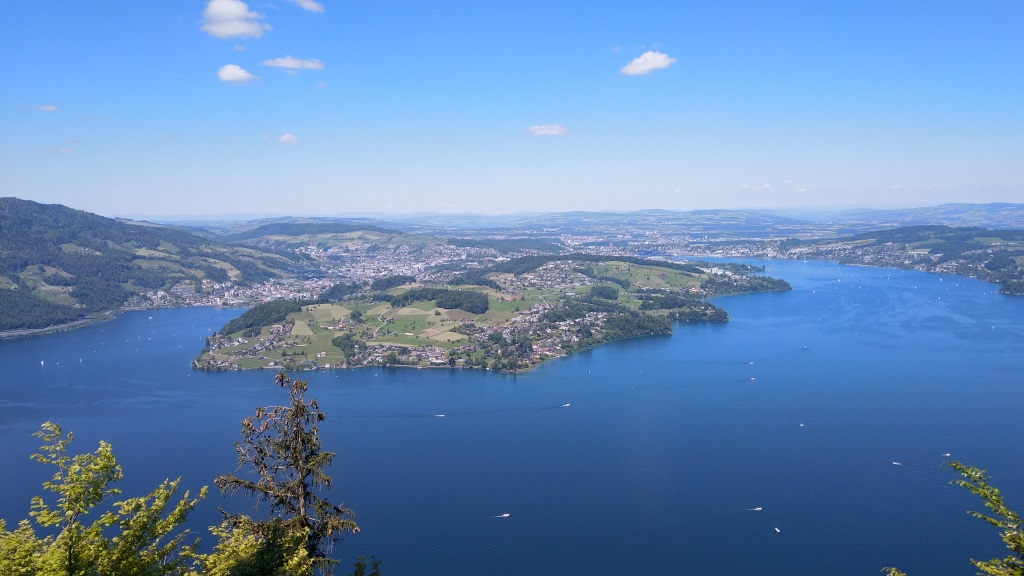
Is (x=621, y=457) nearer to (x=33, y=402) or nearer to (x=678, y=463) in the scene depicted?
(x=678, y=463)

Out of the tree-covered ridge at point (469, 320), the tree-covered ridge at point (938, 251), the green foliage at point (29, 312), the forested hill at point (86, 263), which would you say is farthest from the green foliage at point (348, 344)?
the tree-covered ridge at point (938, 251)

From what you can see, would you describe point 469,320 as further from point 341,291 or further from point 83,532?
point 83,532

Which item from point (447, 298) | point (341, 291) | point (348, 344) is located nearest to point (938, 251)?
point (447, 298)

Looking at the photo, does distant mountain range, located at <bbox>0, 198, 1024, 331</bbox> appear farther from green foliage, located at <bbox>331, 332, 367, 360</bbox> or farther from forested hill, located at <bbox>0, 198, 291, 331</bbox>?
green foliage, located at <bbox>331, 332, 367, 360</bbox>

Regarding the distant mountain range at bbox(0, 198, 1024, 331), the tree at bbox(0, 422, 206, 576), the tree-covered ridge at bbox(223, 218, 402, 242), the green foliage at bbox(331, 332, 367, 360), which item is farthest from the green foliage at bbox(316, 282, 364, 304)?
the tree at bbox(0, 422, 206, 576)

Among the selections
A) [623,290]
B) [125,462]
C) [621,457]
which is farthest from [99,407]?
[623,290]

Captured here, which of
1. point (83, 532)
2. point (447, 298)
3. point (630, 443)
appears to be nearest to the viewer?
point (83, 532)
